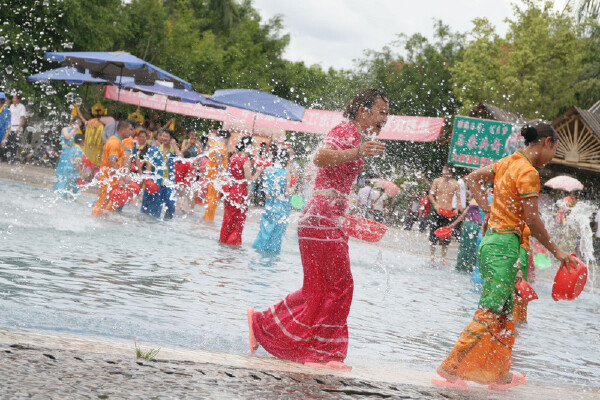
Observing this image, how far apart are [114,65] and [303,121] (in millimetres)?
13011

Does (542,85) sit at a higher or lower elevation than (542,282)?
higher

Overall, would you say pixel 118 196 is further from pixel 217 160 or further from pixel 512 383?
pixel 512 383

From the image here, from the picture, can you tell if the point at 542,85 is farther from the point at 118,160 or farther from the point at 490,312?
the point at 490,312

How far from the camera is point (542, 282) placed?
555 inches

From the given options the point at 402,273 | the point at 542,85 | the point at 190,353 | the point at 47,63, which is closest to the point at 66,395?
the point at 190,353

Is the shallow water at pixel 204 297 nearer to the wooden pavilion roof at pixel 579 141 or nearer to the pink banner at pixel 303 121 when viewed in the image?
the pink banner at pixel 303 121

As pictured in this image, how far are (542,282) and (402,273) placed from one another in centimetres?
308

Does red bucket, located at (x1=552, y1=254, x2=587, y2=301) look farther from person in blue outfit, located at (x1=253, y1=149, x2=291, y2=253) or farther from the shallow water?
person in blue outfit, located at (x1=253, y1=149, x2=291, y2=253)

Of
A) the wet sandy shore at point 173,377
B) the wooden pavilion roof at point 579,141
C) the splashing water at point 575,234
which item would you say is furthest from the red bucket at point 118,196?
the wooden pavilion roof at point 579,141

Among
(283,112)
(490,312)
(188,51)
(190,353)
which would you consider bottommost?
(190,353)

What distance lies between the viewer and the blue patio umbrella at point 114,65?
18.0 metres

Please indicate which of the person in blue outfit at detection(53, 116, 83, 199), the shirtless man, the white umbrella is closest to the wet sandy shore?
the shirtless man

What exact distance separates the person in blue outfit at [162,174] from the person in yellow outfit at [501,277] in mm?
10956

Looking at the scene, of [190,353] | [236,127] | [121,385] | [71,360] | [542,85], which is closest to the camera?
[121,385]
